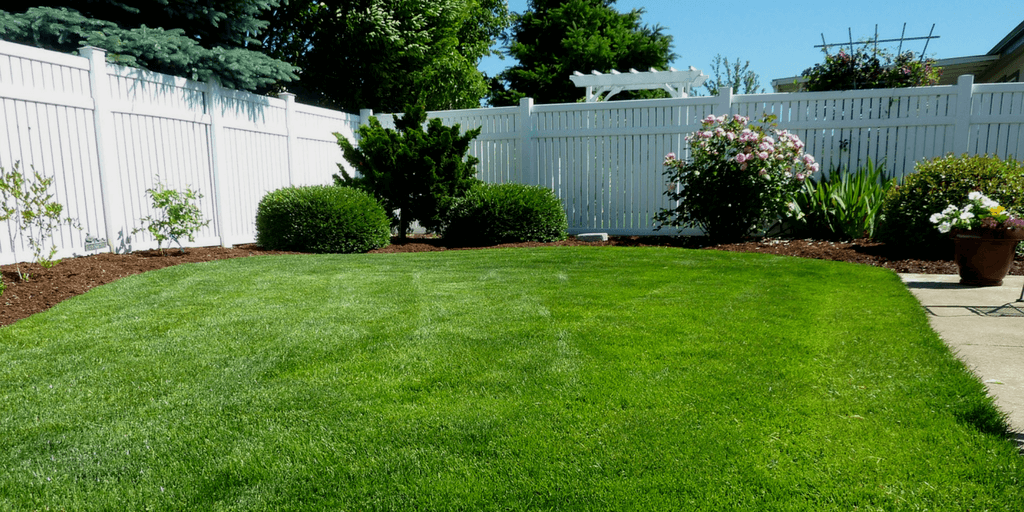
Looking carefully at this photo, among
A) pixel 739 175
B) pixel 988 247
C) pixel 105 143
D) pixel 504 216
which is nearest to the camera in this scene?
pixel 988 247

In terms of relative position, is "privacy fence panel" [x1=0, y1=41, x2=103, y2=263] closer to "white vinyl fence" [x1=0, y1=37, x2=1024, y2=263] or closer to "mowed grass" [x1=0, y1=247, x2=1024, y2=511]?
"white vinyl fence" [x1=0, y1=37, x2=1024, y2=263]

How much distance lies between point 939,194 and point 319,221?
6702 millimetres

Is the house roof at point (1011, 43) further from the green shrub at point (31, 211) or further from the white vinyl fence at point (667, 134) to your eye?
the green shrub at point (31, 211)

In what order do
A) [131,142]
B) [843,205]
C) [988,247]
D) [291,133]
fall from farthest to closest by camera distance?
1. [291,133]
2. [843,205]
3. [131,142]
4. [988,247]

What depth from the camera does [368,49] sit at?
1348 cm

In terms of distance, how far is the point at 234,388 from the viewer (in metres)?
2.84

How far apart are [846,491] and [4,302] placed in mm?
5218

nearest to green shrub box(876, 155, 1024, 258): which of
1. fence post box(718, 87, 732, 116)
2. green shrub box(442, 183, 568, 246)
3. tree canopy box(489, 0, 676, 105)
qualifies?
fence post box(718, 87, 732, 116)

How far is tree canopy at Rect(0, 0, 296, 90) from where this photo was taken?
7.87 meters

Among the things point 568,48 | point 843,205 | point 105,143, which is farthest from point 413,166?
point 568,48

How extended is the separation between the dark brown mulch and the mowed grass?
444 mm

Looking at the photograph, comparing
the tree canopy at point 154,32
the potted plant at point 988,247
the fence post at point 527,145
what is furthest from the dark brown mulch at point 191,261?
the tree canopy at point 154,32

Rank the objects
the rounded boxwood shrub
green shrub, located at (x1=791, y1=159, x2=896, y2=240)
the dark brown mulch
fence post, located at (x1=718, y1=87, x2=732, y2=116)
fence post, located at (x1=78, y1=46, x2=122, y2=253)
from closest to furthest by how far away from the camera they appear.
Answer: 1. the dark brown mulch
2. fence post, located at (x1=78, y1=46, x2=122, y2=253)
3. the rounded boxwood shrub
4. green shrub, located at (x1=791, y1=159, x2=896, y2=240)
5. fence post, located at (x1=718, y1=87, x2=732, y2=116)

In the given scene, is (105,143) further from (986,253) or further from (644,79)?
(644,79)
